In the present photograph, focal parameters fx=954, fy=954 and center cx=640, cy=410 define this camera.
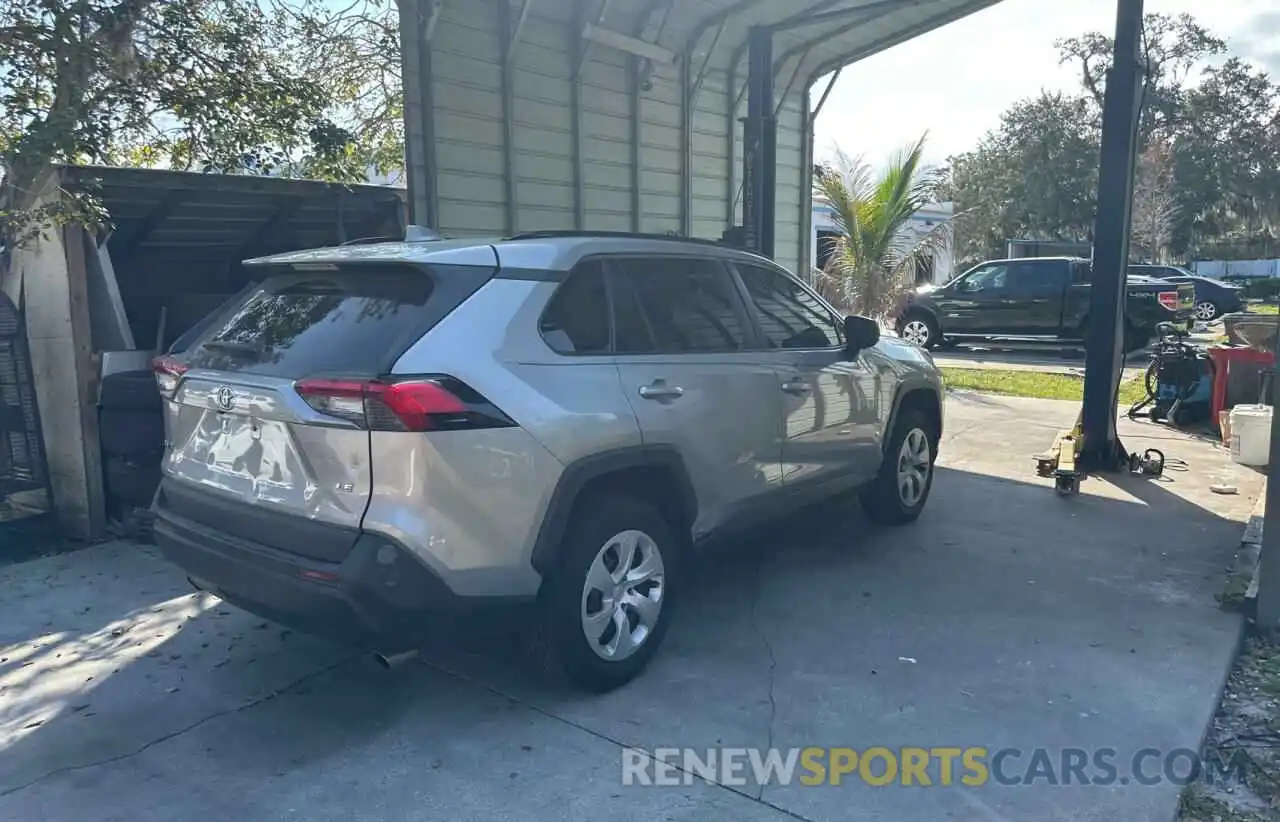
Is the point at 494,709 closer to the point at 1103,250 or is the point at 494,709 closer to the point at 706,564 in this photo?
the point at 706,564

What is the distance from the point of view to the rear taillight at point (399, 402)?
304cm

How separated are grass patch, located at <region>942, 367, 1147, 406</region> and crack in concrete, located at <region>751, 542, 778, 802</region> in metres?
6.92

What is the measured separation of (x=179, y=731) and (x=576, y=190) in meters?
5.95

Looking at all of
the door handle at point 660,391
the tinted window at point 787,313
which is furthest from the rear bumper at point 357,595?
the tinted window at point 787,313

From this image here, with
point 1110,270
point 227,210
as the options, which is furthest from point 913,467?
point 227,210

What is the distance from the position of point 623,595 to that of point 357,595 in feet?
3.74

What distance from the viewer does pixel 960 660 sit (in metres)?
4.10

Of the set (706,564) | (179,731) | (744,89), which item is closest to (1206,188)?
(744,89)

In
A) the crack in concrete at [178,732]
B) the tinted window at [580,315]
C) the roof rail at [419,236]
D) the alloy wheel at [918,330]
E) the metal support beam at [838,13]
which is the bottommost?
the crack in concrete at [178,732]

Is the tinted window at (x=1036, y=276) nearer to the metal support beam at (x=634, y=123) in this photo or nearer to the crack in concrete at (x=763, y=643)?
the metal support beam at (x=634, y=123)

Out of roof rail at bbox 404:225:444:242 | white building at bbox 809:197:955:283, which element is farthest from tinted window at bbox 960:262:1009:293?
roof rail at bbox 404:225:444:242

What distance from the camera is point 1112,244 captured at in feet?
24.2

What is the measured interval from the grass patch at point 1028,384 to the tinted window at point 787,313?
22.1 feet

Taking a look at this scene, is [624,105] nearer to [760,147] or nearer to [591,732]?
[760,147]
